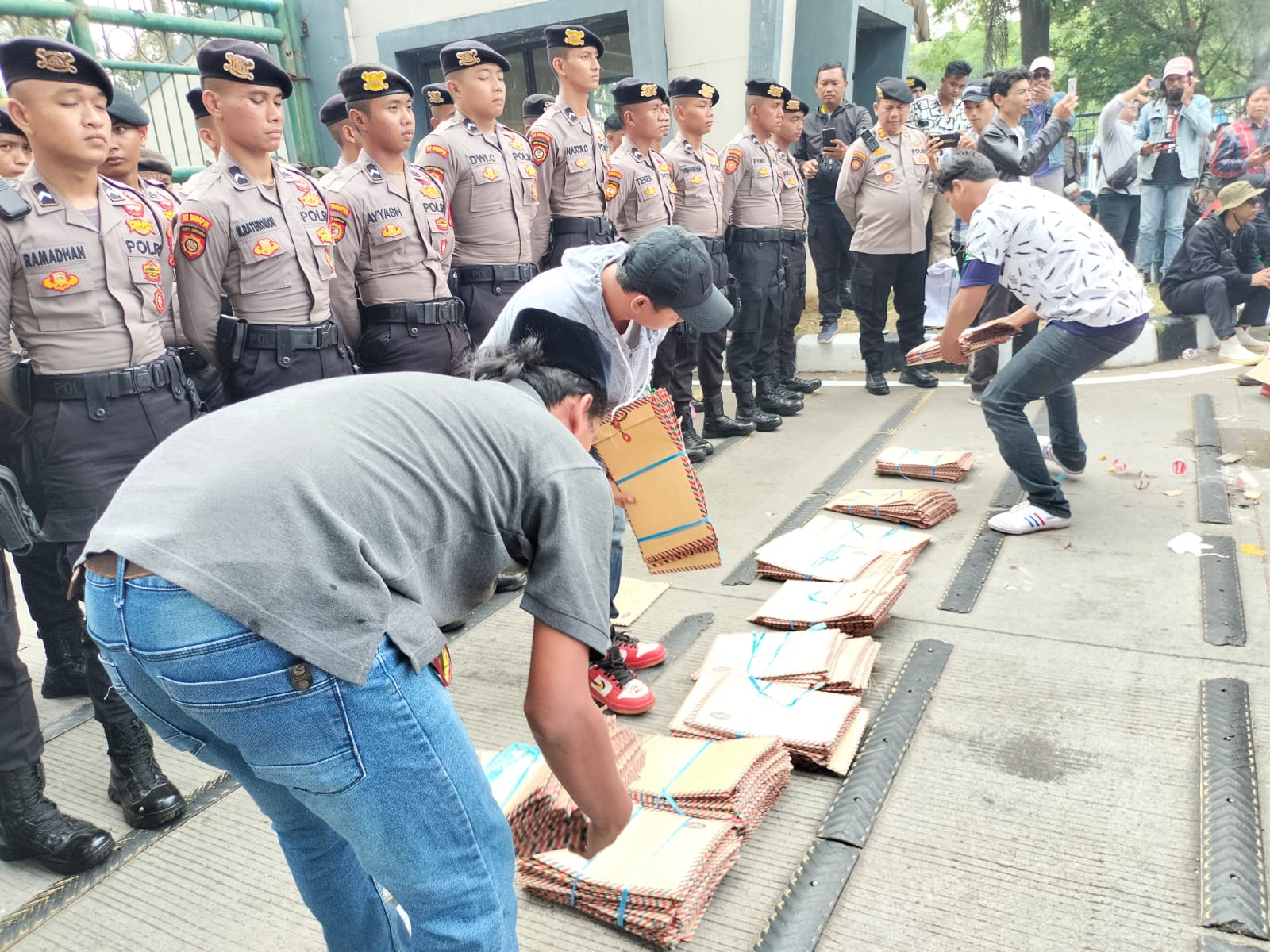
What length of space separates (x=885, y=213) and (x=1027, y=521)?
3.04 metres

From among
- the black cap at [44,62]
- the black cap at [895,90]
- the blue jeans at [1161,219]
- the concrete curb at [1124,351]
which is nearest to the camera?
the black cap at [44,62]

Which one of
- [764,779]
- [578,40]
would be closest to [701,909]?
[764,779]

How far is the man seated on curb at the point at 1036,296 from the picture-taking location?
3.95 metres

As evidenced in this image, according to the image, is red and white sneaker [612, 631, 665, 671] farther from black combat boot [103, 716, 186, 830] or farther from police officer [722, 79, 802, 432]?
police officer [722, 79, 802, 432]

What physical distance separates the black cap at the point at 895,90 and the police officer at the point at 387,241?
362cm

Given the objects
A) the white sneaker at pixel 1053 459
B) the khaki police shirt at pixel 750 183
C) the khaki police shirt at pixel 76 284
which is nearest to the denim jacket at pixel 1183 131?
the khaki police shirt at pixel 750 183

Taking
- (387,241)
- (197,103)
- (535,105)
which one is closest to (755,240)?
(535,105)

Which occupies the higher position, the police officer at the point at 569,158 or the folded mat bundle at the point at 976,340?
the police officer at the point at 569,158

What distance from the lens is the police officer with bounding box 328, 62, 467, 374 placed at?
375cm

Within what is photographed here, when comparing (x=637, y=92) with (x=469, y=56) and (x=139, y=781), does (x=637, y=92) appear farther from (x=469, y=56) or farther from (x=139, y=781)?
(x=139, y=781)

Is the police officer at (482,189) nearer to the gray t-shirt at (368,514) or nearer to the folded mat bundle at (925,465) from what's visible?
the folded mat bundle at (925,465)

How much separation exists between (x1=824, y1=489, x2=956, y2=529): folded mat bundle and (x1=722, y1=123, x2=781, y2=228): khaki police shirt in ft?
7.70

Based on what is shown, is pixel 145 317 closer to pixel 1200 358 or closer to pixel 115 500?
pixel 115 500

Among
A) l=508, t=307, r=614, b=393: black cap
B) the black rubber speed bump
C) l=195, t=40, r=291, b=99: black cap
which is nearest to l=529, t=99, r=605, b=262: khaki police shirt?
l=195, t=40, r=291, b=99: black cap
